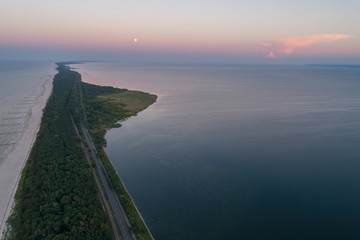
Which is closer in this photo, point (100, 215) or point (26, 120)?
point (100, 215)

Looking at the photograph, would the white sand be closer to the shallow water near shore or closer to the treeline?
the shallow water near shore

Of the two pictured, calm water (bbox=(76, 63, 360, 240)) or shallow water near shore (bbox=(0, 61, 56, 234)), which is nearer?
calm water (bbox=(76, 63, 360, 240))

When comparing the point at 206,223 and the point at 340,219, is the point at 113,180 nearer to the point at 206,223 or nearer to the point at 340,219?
the point at 206,223

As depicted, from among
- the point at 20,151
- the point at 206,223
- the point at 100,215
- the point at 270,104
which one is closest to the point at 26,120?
the point at 20,151

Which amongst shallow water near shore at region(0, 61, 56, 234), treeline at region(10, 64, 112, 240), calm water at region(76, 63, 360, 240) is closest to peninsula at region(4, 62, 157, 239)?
treeline at region(10, 64, 112, 240)

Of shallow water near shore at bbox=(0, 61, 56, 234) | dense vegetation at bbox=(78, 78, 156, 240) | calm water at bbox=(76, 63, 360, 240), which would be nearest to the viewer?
dense vegetation at bbox=(78, 78, 156, 240)
